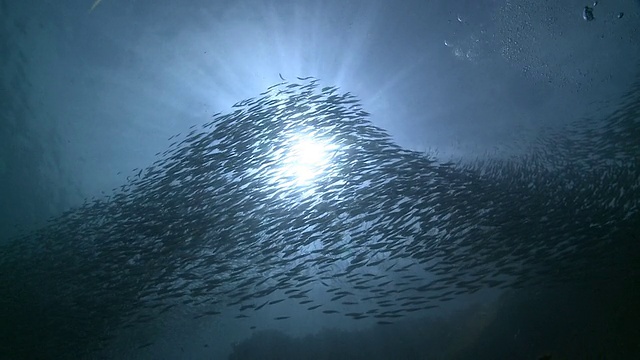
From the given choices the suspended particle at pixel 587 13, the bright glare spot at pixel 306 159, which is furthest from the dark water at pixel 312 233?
the suspended particle at pixel 587 13

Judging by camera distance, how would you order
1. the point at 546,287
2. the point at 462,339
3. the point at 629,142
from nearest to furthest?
the point at 629,142, the point at 546,287, the point at 462,339

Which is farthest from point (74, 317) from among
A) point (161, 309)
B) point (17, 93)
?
point (17, 93)

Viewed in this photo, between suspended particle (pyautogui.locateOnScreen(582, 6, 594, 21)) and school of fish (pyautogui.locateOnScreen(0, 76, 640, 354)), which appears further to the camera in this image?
school of fish (pyautogui.locateOnScreen(0, 76, 640, 354))

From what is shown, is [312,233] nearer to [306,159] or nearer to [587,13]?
[306,159]

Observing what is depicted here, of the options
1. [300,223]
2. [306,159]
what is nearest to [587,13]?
[306,159]

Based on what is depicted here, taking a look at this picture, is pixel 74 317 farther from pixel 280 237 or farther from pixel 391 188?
pixel 391 188

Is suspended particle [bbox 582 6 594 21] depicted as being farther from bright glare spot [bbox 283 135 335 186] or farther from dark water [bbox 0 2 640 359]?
bright glare spot [bbox 283 135 335 186]

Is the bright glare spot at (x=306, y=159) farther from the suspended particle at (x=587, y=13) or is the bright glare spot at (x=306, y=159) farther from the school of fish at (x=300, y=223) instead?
the suspended particle at (x=587, y=13)

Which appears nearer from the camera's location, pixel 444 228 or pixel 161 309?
pixel 444 228

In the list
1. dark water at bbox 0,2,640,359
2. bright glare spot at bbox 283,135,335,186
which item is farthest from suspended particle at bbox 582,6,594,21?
bright glare spot at bbox 283,135,335,186

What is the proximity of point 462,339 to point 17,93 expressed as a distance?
2024cm

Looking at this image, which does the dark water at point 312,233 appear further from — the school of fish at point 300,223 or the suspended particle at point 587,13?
the suspended particle at point 587,13

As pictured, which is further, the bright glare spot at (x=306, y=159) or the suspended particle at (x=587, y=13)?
the bright glare spot at (x=306, y=159)

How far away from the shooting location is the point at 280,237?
8047mm
